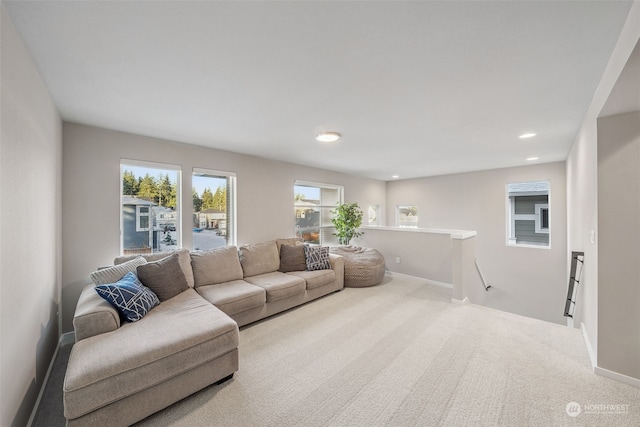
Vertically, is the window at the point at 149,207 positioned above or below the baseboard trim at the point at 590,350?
above

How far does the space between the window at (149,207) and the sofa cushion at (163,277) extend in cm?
88

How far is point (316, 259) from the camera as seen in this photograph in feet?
13.6

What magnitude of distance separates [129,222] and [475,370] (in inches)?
166

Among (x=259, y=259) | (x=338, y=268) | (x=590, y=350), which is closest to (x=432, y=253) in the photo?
(x=338, y=268)

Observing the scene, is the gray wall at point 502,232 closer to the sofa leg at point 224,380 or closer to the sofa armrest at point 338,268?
the sofa armrest at point 338,268

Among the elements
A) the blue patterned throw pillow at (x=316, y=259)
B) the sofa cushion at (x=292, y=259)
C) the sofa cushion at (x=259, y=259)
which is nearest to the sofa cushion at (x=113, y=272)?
the sofa cushion at (x=259, y=259)

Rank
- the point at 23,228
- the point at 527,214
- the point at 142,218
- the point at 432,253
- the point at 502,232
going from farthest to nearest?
the point at 527,214 < the point at 502,232 < the point at 432,253 < the point at 142,218 < the point at 23,228

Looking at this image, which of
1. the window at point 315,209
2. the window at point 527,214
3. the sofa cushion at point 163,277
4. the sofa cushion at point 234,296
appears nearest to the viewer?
the sofa cushion at point 163,277

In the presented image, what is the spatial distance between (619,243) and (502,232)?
167 inches

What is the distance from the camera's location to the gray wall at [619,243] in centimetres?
191

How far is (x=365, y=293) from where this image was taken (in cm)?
418

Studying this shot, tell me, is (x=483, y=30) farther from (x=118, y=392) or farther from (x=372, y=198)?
(x=372, y=198)

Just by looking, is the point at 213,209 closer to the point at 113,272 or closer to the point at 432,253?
the point at 113,272

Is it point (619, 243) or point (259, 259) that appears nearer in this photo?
point (619, 243)
